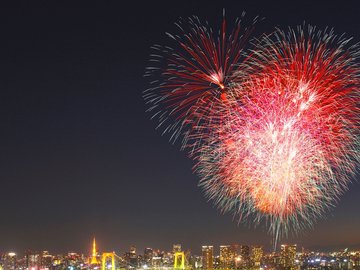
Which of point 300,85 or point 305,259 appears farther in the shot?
point 305,259

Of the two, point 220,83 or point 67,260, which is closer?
point 220,83

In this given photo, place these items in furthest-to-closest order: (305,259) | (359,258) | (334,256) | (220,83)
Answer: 1. (334,256)
2. (305,259)
3. (359,258)
4. (220,83)

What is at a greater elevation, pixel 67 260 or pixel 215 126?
pixel 215 126

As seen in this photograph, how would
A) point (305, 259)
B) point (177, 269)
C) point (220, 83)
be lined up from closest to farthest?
point (220, 83)
point (177, 269)
point (305, 259)

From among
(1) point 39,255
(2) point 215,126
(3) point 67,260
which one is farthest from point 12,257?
(2) point 215,126

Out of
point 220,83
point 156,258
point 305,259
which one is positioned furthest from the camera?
point 305,259

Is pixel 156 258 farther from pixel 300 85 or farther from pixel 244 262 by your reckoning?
pixel 300 85

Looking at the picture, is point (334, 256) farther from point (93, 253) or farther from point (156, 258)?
point (93, 253)

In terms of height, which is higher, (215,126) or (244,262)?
(215,126)

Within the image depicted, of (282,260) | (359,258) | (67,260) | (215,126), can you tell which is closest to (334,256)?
(359,258)
